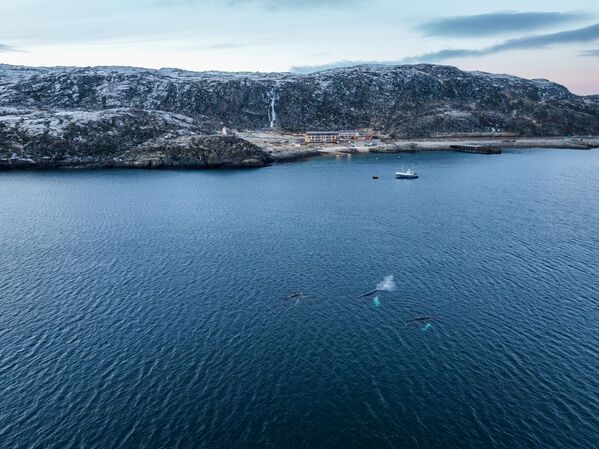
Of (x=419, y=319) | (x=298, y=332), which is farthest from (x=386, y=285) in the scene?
(x=298, y=332)

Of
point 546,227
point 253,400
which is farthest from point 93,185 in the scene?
point 546,227

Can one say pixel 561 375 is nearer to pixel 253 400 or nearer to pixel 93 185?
pixel 253 400

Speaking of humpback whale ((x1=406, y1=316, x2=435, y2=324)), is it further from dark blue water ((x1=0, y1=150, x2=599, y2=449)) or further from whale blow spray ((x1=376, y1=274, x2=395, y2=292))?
whale blow spray ((x1=376, y1=274, x2=395, y2=292))

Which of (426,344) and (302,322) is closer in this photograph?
(426,344)

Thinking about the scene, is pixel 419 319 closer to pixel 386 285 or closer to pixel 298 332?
pixel 386 285

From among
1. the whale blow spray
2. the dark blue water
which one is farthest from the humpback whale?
the whale blow spray

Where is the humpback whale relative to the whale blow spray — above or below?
below

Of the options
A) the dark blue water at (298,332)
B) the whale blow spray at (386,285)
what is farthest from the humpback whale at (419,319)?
the whale blow spray at (386,285)

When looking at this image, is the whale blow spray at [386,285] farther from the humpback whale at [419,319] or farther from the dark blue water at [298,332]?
the humpback whale at [419,319]
